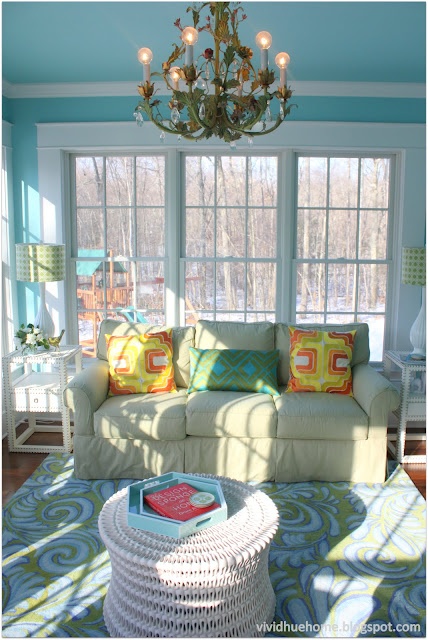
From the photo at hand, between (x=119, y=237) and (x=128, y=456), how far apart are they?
204cm

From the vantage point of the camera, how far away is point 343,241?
520cm

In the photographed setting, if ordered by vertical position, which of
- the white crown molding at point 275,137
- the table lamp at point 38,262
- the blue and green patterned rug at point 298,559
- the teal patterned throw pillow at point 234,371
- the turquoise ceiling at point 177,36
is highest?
the turquoise ceiling at point 177,36

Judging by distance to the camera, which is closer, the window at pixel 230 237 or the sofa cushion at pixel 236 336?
the sofa cushion at pixel 236 336

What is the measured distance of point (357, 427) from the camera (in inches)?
153

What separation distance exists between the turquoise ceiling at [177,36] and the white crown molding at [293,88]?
0.34ft

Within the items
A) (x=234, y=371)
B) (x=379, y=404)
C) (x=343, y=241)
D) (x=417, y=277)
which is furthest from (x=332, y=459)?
(x=343, y=241)

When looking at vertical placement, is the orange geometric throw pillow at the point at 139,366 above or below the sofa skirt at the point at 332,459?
above

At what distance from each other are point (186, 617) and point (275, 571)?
724 mm

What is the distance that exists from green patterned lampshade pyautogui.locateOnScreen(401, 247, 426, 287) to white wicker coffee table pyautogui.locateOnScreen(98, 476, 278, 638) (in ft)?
8.36

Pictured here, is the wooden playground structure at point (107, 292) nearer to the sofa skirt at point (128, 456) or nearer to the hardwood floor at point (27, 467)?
the hardwood floor at point (27, 467)

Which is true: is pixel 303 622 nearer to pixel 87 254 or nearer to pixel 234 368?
pixel 234 368

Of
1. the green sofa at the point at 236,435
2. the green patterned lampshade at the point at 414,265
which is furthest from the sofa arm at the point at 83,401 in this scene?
the green patterned lampshade at the point at 414,265

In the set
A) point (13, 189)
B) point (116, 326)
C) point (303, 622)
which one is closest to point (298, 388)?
point (116, 326)

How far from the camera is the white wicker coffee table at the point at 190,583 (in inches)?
96.3
